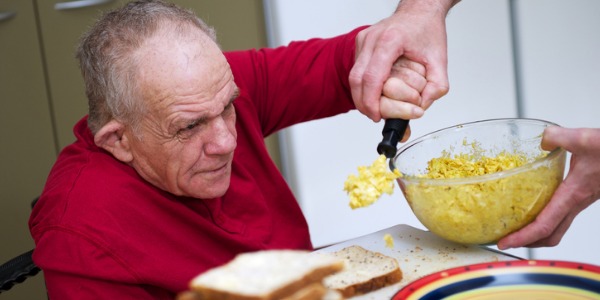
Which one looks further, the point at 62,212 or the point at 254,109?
the point at 254,109

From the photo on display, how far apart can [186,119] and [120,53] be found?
17cm

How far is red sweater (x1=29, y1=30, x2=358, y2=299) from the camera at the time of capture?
1.23 m

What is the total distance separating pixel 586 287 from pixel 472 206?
246 millimetres

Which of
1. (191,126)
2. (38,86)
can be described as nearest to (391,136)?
(191,126)

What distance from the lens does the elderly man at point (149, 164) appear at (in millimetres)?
1241

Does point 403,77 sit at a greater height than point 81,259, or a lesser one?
greater

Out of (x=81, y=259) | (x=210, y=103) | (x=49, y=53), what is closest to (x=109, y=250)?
(x=81, y=259)

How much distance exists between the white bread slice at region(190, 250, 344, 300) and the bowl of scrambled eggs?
0.44m

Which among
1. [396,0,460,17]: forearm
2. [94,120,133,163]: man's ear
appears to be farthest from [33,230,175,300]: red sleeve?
[396,0,460,17]: forearm

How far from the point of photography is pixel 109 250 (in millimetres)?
1234

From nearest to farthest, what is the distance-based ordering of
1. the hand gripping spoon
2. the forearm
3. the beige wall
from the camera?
1. the hand gripping spoon
2. the forearm
3. the beige wall

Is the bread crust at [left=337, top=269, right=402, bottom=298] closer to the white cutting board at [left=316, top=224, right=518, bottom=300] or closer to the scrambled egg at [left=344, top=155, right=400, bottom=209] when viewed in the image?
the white cutting board at [left=316, top=224, right=518, bottom=300]

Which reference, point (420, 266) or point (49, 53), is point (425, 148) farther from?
point (49, 53)

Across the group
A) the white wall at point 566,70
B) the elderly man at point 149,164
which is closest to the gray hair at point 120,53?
the elderly man at point 149,164
